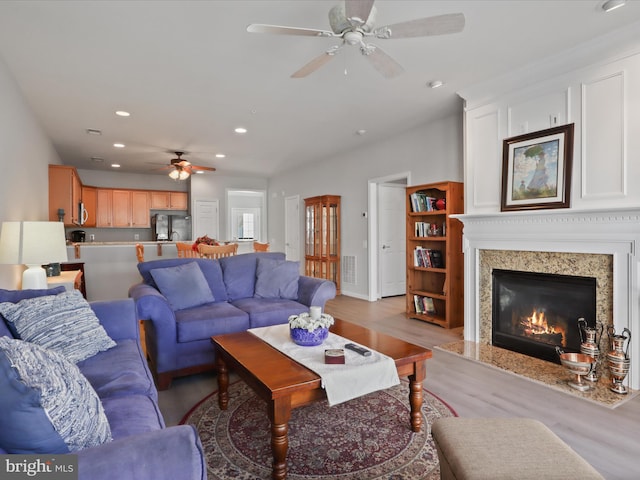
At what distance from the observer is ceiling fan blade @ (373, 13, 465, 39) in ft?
6.57

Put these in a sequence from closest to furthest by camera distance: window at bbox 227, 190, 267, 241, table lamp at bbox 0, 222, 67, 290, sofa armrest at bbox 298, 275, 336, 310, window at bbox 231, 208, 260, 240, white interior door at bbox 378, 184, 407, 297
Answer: table lamp at bbox 0, 222, 67, 290 → sofa armrest at bbox 298, 275, 336, 310 → white interior door at bbox 378, 184, 407, 297 → window at bbox 227, 190, 267, 241 → window at bbox 231, 208, 260, 240

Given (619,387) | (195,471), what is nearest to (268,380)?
(195,471)

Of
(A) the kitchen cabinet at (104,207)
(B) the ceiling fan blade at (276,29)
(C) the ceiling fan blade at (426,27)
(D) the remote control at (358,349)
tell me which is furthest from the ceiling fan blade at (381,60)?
(A) the kitchen cabinet at (104,207)

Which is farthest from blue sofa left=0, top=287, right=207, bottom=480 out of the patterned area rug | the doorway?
the doorway

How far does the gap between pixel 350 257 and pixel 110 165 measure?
5.66 metres

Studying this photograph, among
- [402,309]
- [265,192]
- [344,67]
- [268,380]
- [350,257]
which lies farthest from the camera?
[265,192]

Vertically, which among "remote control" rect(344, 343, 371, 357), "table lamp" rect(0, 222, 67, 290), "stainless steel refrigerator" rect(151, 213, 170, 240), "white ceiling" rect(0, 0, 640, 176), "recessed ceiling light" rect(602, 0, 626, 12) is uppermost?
"white ceiling" rect(0, 0, 640, 176)

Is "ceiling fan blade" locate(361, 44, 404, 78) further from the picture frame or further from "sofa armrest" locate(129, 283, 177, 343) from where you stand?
"sofa armrest" locate(129, 283, 177, 343)

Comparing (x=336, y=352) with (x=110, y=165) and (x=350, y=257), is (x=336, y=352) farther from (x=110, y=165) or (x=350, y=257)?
(x=110, y=165)

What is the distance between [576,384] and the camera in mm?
2793

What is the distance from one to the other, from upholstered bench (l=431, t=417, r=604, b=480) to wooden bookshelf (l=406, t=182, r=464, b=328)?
10.5ft

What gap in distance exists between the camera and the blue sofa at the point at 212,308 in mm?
2881

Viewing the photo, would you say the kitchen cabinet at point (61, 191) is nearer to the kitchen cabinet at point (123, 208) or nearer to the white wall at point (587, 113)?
the kitchen cabinet at point (123, 208)

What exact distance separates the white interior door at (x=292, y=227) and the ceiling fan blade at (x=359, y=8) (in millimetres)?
6354
